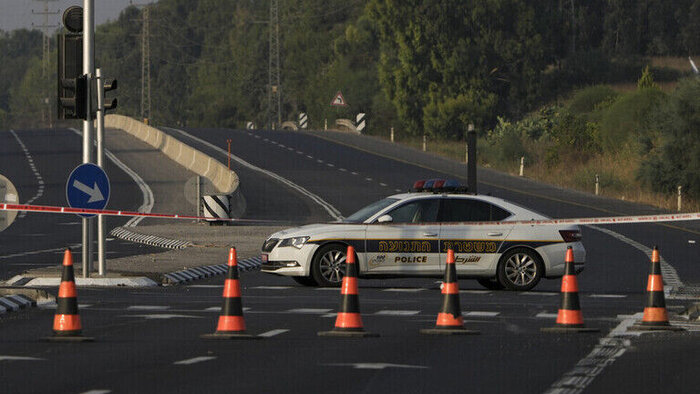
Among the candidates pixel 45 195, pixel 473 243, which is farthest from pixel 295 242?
pixel 45 195

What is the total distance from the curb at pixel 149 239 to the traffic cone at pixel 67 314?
17021mm

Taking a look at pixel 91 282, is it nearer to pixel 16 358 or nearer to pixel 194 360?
pixel 16 358

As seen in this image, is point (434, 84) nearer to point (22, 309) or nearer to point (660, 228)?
point (660, 228)

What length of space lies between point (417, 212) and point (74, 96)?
5.26 m

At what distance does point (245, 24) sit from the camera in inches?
7431

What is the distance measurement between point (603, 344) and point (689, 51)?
107898 millimetres

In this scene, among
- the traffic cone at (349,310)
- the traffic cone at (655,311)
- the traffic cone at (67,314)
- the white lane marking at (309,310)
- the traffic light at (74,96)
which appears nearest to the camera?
the traffic cone at (67,314)

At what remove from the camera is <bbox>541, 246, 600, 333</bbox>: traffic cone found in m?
15.3

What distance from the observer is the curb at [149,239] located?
1265 inches

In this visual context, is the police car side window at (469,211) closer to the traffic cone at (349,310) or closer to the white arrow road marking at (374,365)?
the traffic cone at (349,310)

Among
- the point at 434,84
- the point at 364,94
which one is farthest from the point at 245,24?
the point at 434,84

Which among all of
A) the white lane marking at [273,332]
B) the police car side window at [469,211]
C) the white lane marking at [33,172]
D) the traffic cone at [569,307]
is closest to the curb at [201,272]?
the police car side window at [469,211]

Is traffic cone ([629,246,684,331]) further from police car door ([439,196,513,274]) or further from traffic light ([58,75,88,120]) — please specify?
traffic light ([58,75,88,120])

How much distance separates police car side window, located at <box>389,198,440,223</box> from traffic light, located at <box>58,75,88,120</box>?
4722 millimetres
